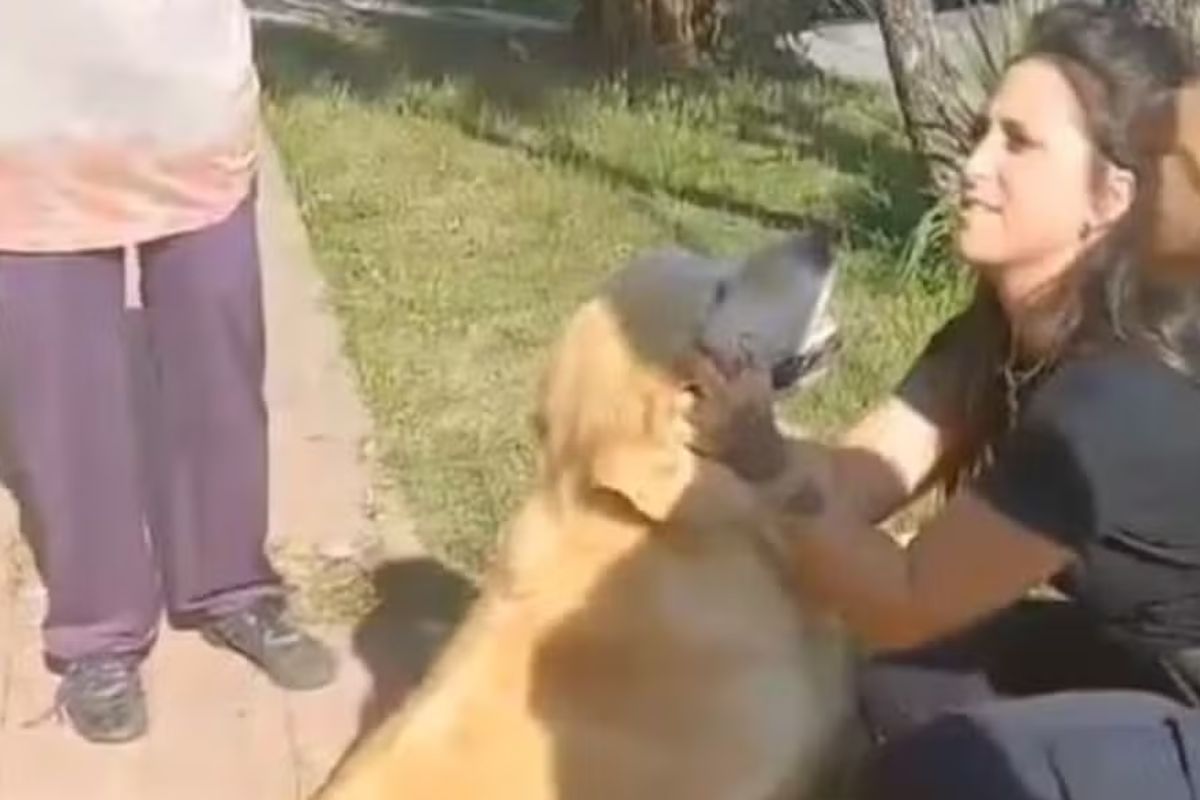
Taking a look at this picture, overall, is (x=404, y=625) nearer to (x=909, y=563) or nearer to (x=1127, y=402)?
(x=909, y=563)

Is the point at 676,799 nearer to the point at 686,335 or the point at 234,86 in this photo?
the point at 686,335

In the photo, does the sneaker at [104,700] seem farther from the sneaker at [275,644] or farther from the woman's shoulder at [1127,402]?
the woman's shoulder at [1127,402]

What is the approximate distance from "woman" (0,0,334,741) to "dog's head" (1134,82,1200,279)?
1.71 m

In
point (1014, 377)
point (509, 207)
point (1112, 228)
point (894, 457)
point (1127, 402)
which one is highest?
point (1112, 228)

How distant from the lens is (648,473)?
12.3 ft

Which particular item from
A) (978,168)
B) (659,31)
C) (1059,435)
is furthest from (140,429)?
(659,31)

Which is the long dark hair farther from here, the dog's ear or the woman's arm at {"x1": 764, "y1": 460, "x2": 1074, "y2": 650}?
the dog's ear

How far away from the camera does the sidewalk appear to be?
4598 millimetres

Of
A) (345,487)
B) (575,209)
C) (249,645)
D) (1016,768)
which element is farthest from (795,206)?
(1016,768)

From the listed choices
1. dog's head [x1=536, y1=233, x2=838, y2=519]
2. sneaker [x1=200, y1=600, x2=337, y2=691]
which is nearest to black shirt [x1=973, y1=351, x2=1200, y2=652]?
dog's head [x1=536, y1=233, x2=838, y2=519]

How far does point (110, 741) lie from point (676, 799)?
4.30 ft

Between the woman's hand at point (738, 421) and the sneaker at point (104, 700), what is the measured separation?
4.61 feet

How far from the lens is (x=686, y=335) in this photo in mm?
3811

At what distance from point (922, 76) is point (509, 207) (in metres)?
1.48
